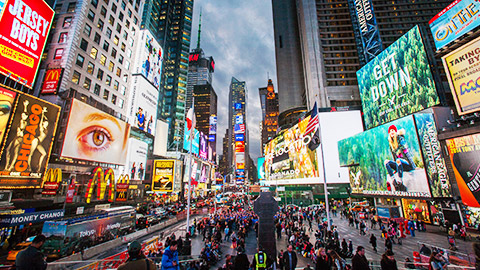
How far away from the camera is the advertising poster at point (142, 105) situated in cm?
4250

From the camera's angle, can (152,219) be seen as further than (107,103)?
No

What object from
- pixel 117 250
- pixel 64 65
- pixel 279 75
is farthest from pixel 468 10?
pixel 279 75

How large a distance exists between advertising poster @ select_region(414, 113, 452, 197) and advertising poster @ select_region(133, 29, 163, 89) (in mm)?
48648

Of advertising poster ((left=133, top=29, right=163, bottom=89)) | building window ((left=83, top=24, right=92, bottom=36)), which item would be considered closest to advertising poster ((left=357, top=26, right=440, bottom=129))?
advertising poster ((left=133, top=29, right=163, bottom=89))

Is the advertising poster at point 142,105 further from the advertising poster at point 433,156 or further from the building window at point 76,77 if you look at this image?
the advertising poster at point 433,156

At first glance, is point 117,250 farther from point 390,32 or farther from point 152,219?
point 390,32

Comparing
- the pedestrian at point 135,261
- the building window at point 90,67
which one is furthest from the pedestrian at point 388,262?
the building window at point 90,67

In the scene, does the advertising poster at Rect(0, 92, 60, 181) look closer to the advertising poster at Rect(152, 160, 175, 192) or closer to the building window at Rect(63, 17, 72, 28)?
the building window at Rect(63, 17, 72, 28)

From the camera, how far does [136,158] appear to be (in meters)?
44.6

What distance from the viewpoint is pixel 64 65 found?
1109 inches

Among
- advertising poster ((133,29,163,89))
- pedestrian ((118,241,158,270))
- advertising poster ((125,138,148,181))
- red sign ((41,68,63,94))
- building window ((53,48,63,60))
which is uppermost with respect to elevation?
advertising poster ((133,29,163,89))

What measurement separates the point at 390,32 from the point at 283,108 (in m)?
54.8

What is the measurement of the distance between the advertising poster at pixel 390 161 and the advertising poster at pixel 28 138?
41.2m

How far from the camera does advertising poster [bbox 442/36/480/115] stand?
1775cm
